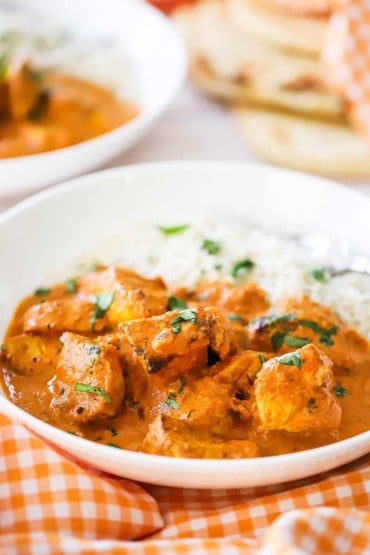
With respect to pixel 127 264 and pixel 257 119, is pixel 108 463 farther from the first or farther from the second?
pixel 257 119

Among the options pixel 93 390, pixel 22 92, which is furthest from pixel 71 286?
pixel 22 92

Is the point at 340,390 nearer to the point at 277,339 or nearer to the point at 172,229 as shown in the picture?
the point at 277,339

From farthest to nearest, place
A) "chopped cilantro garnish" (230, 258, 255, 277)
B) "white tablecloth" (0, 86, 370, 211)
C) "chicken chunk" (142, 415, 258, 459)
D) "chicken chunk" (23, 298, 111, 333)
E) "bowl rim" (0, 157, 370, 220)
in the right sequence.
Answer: "white tablecloth" (0, 86, 370, 211), "bowl rim" (0, 157, 370, 220), "chopped cilantro garnish" (230, 258, 255, 277), "chicken chunk" (23, 298, 111, 333), "chicken chunk" (142, 415, 258, 459)

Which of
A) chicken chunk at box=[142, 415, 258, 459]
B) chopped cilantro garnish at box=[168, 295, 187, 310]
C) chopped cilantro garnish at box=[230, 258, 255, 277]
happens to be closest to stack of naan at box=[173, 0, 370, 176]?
chopped cilantro garnish at box=[230, 258, 255, 277]

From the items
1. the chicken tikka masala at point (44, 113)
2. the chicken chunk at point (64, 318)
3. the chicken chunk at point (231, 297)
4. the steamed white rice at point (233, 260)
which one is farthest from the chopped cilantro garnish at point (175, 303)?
the chicken tikka masala at point (44, 113)

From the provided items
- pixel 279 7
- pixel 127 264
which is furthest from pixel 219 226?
pixel 279 7

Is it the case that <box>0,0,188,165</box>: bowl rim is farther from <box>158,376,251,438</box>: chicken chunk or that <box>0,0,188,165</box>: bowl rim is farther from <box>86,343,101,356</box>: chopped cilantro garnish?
<box>158,376,251,438</box>: chicken chunk
